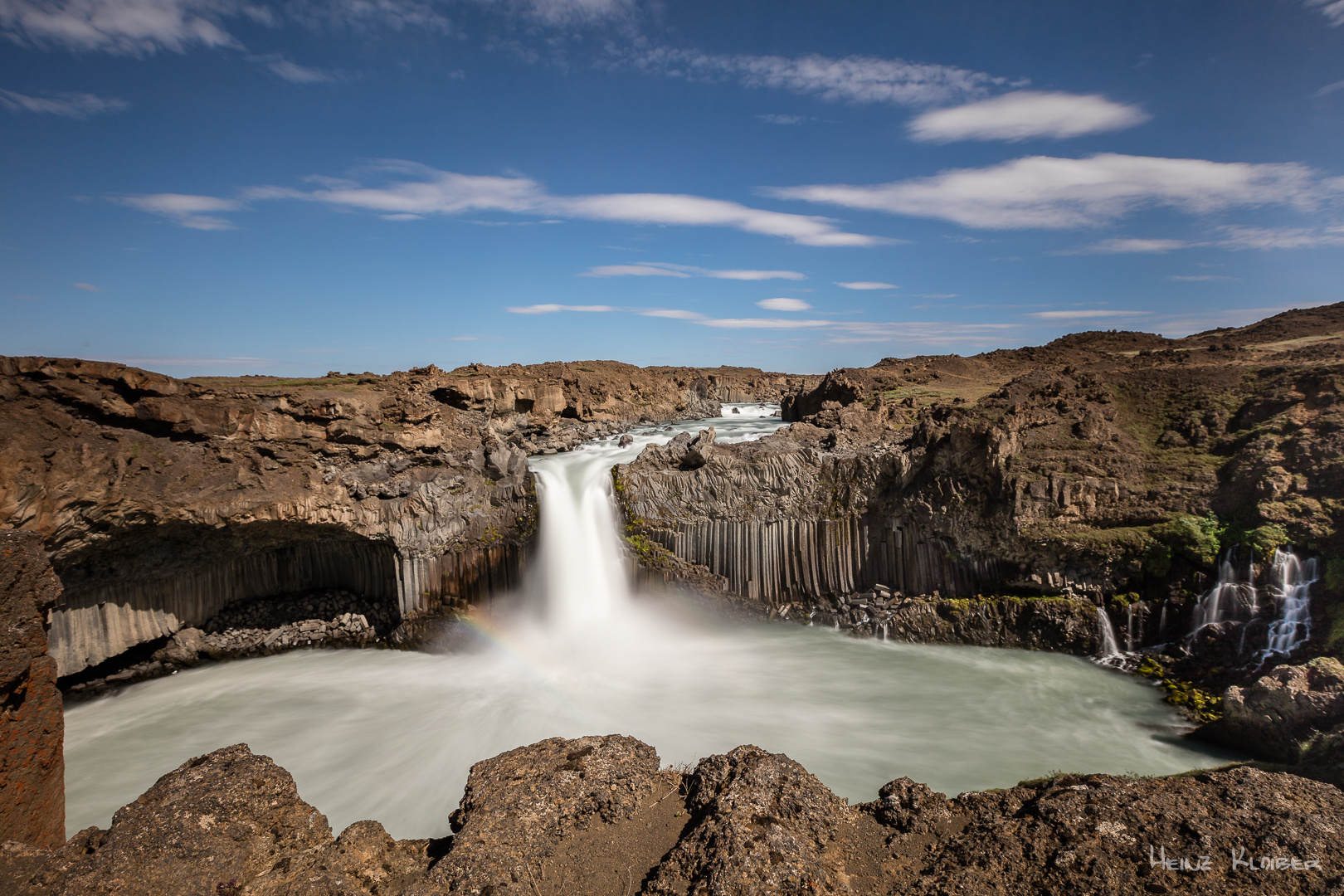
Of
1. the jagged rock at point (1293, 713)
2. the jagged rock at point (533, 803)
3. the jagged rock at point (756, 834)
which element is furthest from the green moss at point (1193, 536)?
the jagged rock at point (533, 803)

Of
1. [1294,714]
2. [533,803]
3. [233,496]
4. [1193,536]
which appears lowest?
[1294,714]

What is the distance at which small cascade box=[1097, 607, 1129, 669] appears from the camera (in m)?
12.0

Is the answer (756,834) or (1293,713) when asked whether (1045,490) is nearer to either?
(1293,713)

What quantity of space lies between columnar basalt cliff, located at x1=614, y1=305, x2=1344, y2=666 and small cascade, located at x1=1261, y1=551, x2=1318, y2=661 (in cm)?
22

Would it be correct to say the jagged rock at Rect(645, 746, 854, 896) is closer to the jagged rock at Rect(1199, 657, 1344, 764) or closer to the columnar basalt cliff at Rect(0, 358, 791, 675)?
the jagged rock at Rect(1199, 657, 1344, 764)

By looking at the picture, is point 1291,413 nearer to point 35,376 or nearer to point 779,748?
point 779,748

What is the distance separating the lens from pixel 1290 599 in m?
10.5

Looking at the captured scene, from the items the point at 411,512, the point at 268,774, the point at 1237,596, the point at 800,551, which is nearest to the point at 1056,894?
the point at 268,774

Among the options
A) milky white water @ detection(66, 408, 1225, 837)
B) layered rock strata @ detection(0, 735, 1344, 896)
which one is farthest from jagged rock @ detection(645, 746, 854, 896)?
milky white water @ detection(66, 408, 1225, 837)

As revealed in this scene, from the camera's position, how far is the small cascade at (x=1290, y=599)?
10141 mm

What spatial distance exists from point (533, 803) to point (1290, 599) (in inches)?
514

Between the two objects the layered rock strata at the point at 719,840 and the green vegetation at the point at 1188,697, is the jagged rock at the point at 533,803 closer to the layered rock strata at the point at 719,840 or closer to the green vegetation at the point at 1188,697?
the layered rock strata at the point at 719,840

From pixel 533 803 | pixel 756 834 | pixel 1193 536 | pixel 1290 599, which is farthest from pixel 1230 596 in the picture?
pixel 533 803

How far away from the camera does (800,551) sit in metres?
16.1
